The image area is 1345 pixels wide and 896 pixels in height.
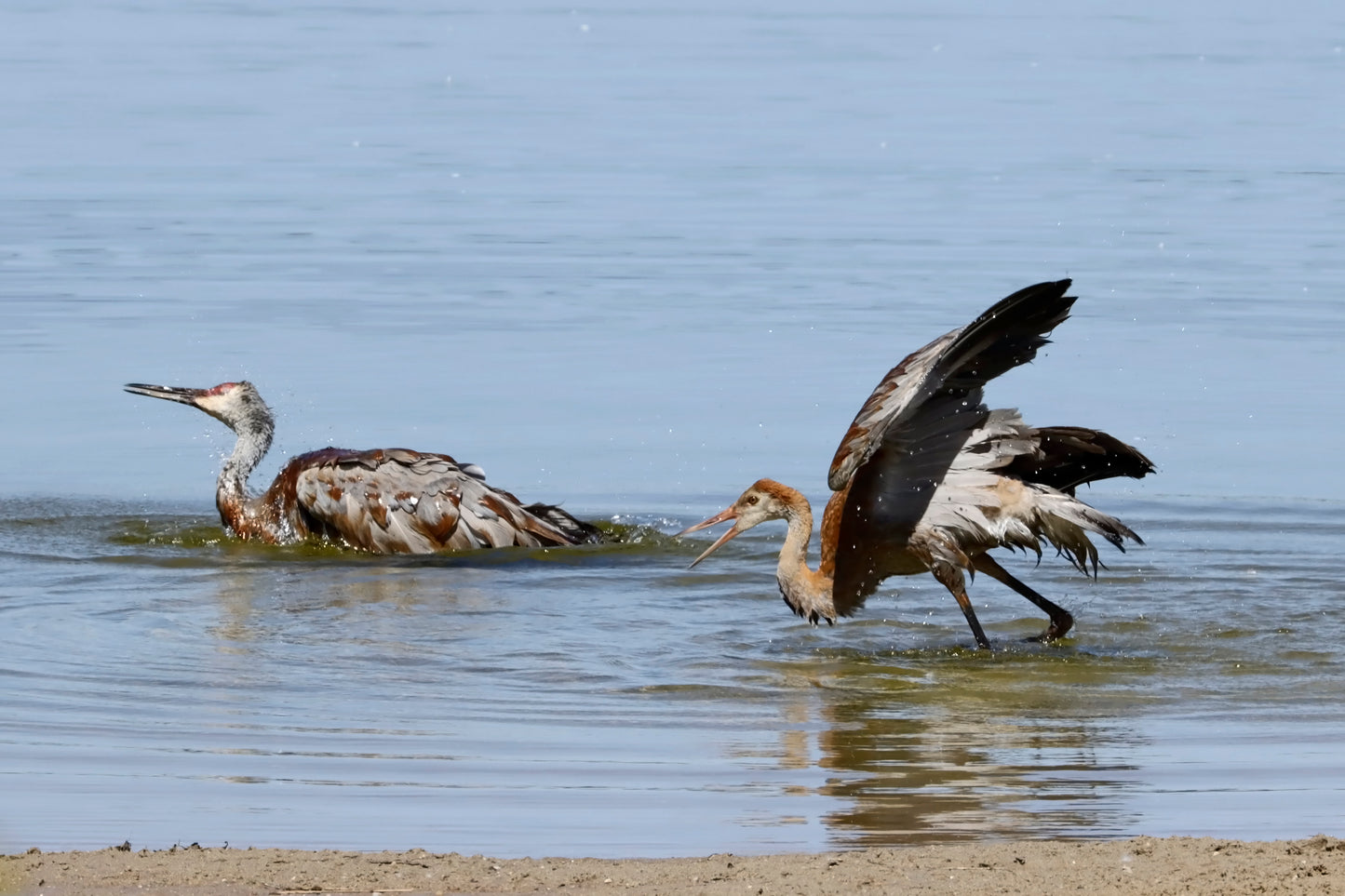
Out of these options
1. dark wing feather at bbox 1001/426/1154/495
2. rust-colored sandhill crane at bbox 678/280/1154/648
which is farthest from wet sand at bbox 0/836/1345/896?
dark wing feather at bbox 1001/426/1154/495

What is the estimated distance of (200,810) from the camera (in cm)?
664

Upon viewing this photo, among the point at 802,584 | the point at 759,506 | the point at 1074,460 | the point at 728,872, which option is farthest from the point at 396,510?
the point at 728,872

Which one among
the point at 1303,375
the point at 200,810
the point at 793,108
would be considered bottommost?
the point at 200,810

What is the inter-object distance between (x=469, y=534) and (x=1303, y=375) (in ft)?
19.9

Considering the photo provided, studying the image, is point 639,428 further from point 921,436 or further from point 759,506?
point 921,436

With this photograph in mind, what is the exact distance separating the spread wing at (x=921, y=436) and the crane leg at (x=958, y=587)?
9cm

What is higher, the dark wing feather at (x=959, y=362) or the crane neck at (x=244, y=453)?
the dark wing feather at (x=959, y=362)

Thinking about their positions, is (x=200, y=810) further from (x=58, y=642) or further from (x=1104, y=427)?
(x=1104, y=427)


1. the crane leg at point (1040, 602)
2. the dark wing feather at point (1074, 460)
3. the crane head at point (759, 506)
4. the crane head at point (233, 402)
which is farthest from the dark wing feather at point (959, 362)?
the crane head at point (233, 402)

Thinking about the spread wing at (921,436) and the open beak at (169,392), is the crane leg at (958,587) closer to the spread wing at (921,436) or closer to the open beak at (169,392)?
the spread wing at (921,436)

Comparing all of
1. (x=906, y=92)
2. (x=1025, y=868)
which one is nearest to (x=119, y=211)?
(x=906, y=92)

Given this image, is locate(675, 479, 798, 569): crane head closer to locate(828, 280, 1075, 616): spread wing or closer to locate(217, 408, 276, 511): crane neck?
locate(828, 280, 1075, 616): spread wing

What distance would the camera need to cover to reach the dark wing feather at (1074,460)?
1005 cm

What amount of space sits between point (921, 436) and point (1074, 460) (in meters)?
0.84
